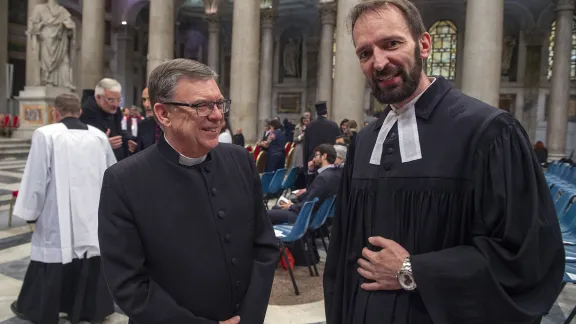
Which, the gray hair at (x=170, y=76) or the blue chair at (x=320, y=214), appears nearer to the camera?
the gray hair at (x=170, y=76)

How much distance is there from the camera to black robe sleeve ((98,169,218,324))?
5.01 feet

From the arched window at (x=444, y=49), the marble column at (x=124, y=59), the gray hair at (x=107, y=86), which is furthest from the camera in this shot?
the marble column at (x=124, y=59)

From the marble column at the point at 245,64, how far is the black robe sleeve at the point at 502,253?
12.9m

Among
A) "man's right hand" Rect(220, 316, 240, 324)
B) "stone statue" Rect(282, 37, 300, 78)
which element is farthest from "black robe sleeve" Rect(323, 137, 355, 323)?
"stone statue" Rect(282, 37, 300, 78)

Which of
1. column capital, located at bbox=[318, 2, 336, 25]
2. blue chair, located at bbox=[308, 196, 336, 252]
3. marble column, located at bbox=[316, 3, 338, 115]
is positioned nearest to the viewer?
blue chair, located at bbox=[308, 196, 336, 252]

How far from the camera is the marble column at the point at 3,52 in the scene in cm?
2012

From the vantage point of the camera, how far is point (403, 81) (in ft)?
4.90

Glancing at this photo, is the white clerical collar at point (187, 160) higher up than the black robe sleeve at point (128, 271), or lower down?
higher up

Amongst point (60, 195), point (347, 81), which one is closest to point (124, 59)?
point (347, 81)

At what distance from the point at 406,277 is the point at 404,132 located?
0.46 meters

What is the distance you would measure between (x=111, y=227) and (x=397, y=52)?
109 cm

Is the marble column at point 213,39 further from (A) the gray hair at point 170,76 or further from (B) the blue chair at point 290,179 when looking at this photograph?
(A) the gray hair at point 170,76

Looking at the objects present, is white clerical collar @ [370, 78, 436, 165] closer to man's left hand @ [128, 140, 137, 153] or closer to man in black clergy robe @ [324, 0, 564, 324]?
man in black clergy robe @ [324, 0, 564, 324]

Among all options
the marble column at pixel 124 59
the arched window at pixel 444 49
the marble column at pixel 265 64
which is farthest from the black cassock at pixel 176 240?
the marble column at pixel 124 59
